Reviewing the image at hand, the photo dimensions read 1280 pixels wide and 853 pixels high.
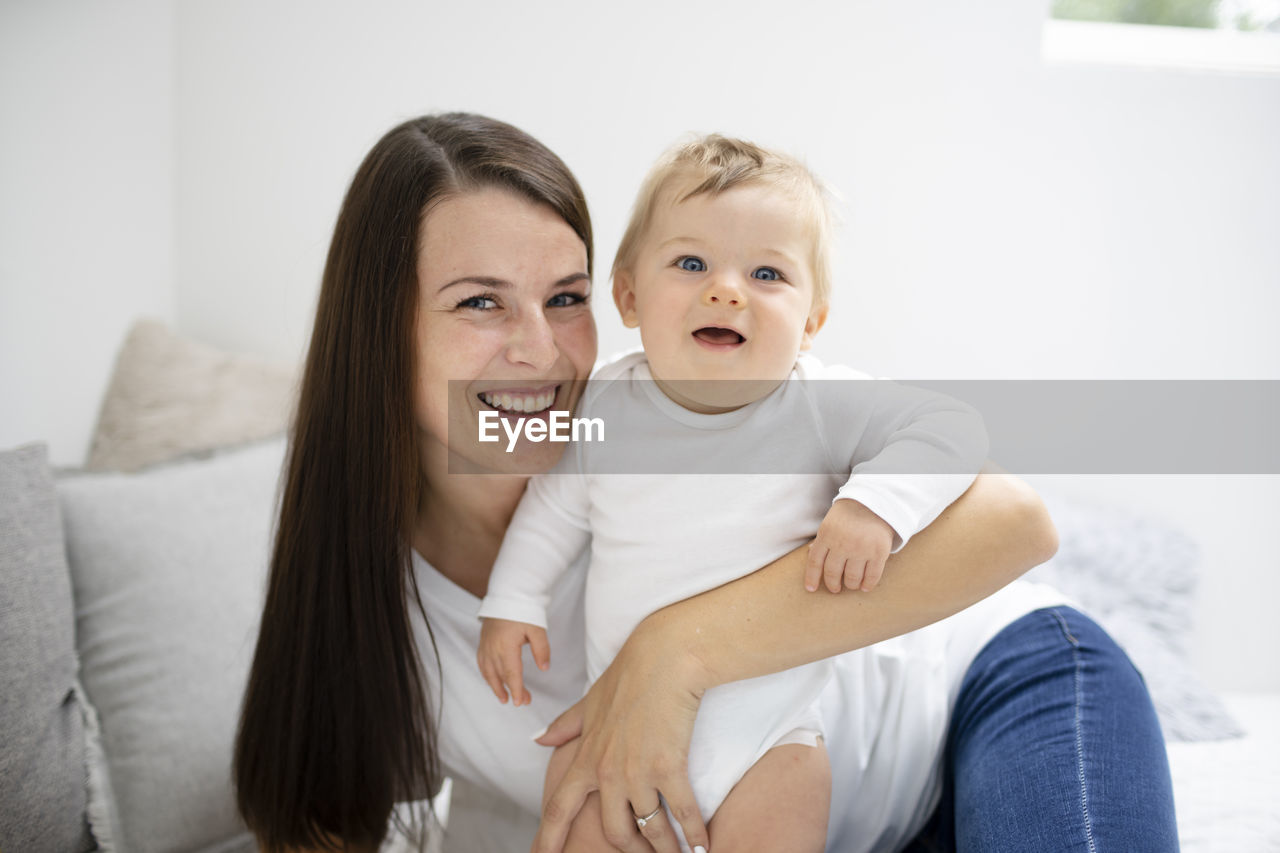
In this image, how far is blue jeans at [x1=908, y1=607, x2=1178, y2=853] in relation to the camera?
1.05 meters

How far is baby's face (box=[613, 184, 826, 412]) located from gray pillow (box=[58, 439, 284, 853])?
34.4 inches

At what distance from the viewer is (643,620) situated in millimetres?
1128

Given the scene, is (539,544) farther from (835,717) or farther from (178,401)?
(178,401)

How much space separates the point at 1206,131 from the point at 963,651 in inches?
77.7

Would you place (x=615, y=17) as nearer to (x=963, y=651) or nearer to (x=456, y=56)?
(x=456, y=56)

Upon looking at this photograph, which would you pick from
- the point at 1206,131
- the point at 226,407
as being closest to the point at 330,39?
the point at 226,407

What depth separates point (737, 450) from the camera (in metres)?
1.10

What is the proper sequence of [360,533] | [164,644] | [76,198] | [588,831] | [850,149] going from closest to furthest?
1. [588,831]
2. [360,533]
3. [164,644]
4. [76,198]
5. [850,149]

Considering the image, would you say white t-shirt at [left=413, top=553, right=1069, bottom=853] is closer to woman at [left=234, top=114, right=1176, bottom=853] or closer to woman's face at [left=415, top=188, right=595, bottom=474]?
woman at [left=234, top=114, right=1176, bottom=853]

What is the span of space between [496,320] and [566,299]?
12cm

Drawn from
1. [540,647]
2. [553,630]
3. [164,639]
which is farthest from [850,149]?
[164,639]

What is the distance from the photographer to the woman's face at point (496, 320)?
1.18 meters

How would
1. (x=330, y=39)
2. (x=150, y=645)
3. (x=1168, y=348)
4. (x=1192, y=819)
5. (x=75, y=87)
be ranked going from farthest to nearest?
(x=1168, y=348)
(x=330, y=39)
(x=75, y=87)
(x=150, y=645)
(x=1192, y=819)

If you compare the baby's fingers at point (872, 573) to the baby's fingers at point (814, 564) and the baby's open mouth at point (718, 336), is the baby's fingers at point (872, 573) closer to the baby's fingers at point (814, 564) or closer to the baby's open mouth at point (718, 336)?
the baby's fingers at point (814, 564)
